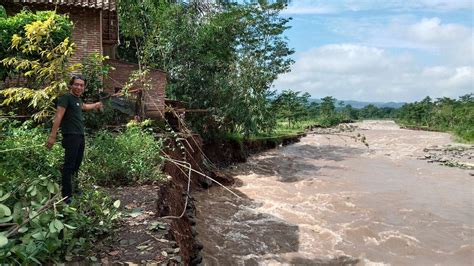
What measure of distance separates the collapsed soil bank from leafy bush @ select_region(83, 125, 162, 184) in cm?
46

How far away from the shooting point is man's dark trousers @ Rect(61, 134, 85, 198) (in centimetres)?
476

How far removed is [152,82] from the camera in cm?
1250

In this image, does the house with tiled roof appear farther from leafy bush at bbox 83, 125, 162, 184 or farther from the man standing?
the man standing

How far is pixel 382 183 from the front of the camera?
49.3 feet

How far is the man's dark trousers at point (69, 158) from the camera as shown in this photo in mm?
4762

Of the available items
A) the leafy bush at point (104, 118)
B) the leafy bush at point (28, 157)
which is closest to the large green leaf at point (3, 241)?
the leafy bush at point (28, 157)

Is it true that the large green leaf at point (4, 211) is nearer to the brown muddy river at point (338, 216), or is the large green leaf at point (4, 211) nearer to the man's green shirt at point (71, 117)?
the man's green shirt at point (71, 117)

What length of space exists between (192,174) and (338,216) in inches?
175

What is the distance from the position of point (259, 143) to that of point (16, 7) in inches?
541

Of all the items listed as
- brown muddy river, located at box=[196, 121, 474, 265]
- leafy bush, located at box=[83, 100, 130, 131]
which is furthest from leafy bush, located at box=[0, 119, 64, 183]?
leafy bush, located at box=[83, 100, 130, 131]

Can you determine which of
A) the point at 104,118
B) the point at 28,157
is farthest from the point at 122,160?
the point at 104,118

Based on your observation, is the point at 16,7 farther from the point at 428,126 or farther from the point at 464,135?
the point at 428,126

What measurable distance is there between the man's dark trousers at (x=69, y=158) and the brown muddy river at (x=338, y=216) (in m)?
3.24

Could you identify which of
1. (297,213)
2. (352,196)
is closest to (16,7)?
(297,213)
